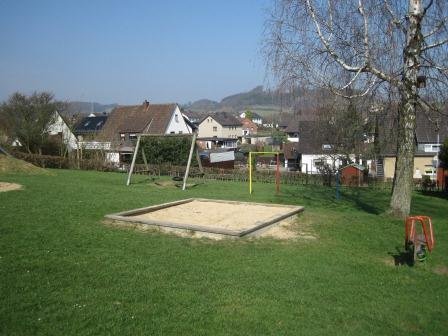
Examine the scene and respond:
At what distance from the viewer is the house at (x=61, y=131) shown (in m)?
41.4

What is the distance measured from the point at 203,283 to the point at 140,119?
164 ft

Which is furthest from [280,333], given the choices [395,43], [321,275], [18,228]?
[395,43]

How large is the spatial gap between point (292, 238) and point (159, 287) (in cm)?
398

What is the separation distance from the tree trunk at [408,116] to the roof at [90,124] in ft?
166

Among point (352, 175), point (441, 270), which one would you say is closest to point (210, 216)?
point (441, 270)

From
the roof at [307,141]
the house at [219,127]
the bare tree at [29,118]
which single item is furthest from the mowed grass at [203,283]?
the house at [219,127]

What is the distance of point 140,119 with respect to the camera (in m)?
54.4

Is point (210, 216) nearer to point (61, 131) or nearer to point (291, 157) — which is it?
point (61, 131)

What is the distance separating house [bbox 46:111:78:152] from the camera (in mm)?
41406

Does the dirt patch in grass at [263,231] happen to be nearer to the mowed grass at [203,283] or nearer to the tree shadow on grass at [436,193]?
the mowed grass at [203,283]

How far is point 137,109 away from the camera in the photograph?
185ft

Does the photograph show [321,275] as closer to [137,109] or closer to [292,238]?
[292,238]

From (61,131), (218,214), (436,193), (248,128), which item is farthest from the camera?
(248,128)

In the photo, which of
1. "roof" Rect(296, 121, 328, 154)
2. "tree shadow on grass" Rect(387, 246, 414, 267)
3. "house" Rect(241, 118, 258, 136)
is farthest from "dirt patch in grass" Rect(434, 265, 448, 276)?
"house" Rect(241, 118, 258, 136)
